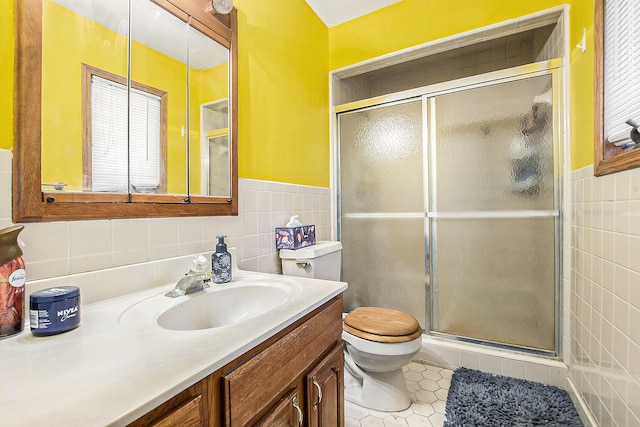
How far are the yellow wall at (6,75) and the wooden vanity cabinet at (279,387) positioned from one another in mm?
732

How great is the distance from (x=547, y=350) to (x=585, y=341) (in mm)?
378

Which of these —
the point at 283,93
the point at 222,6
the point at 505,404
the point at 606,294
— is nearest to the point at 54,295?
the point at 222,6

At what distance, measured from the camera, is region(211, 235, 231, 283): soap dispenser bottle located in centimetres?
107

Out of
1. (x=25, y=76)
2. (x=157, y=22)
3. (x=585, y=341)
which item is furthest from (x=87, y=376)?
(x=585, y=341)

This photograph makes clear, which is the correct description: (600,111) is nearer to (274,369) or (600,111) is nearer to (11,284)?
(274,369)

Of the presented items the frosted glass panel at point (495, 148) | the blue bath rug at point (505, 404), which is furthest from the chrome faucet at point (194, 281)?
the frosted glass panel at point (495, 148)

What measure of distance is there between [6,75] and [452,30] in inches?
83.6

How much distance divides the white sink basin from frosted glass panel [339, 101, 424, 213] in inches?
50.1

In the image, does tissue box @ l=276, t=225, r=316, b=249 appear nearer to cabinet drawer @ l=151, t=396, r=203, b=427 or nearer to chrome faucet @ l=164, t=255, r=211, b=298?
chrome faucet @ l=164, t=255, r=211, b=298

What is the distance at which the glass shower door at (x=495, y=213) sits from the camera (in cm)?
162

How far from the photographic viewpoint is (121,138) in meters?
0.89

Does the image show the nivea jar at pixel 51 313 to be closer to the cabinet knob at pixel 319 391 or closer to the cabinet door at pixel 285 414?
the cabinet door at pixel 285 414

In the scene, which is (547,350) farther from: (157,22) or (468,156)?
(157,22)

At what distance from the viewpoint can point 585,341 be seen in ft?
4.27
